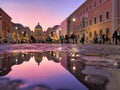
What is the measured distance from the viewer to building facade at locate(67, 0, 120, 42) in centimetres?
3925

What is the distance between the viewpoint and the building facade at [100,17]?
3925cm

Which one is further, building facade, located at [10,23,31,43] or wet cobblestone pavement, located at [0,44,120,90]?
building facade, located at [10,23,31,43]

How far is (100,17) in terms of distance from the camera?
155 ft

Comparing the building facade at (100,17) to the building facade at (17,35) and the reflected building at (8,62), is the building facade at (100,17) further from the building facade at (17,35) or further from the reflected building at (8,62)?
the reflected building at (8,62)

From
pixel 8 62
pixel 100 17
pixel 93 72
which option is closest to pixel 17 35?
pixel 100 17

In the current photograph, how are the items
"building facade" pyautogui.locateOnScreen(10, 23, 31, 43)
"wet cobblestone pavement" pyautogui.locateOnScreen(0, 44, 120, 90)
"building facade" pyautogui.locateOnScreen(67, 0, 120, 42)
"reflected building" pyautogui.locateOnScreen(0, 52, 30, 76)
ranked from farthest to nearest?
1. "building facade" pyautogui.locateOnScreen(10, 23, 31, 43)
2. "building facade" pyautogui.locateOnScreen(67, 0, 120, 42)
3. "reflected building" pyautogui.locateOnScreen(0, 52, 30, 76)
4. "wet cobblestone pavement" pyautogui.locateOnScreen(0, 44, 120, 90)

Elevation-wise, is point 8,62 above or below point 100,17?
below

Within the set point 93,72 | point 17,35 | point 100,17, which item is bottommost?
point 93,72

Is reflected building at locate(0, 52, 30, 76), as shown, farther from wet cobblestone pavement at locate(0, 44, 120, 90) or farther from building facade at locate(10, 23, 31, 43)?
building facade at locate(10, 23, 31, 43)

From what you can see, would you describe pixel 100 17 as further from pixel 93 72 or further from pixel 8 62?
pixel 93 72

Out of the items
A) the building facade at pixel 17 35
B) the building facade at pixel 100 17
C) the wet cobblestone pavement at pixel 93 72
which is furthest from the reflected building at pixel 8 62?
the building facade at pixel 17 35

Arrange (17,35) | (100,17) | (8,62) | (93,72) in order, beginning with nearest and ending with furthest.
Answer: (93,72) → (8,62) → (100,17) → (17,35)

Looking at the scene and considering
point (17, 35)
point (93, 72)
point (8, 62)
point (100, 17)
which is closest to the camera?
point (93, 72)

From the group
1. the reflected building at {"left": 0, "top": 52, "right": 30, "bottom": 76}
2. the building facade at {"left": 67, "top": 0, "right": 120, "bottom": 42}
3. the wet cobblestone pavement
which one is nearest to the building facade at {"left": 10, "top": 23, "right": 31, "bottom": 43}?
the building facade at {"left": 67, "top": 0, "right": 120, "bottom": 42}
